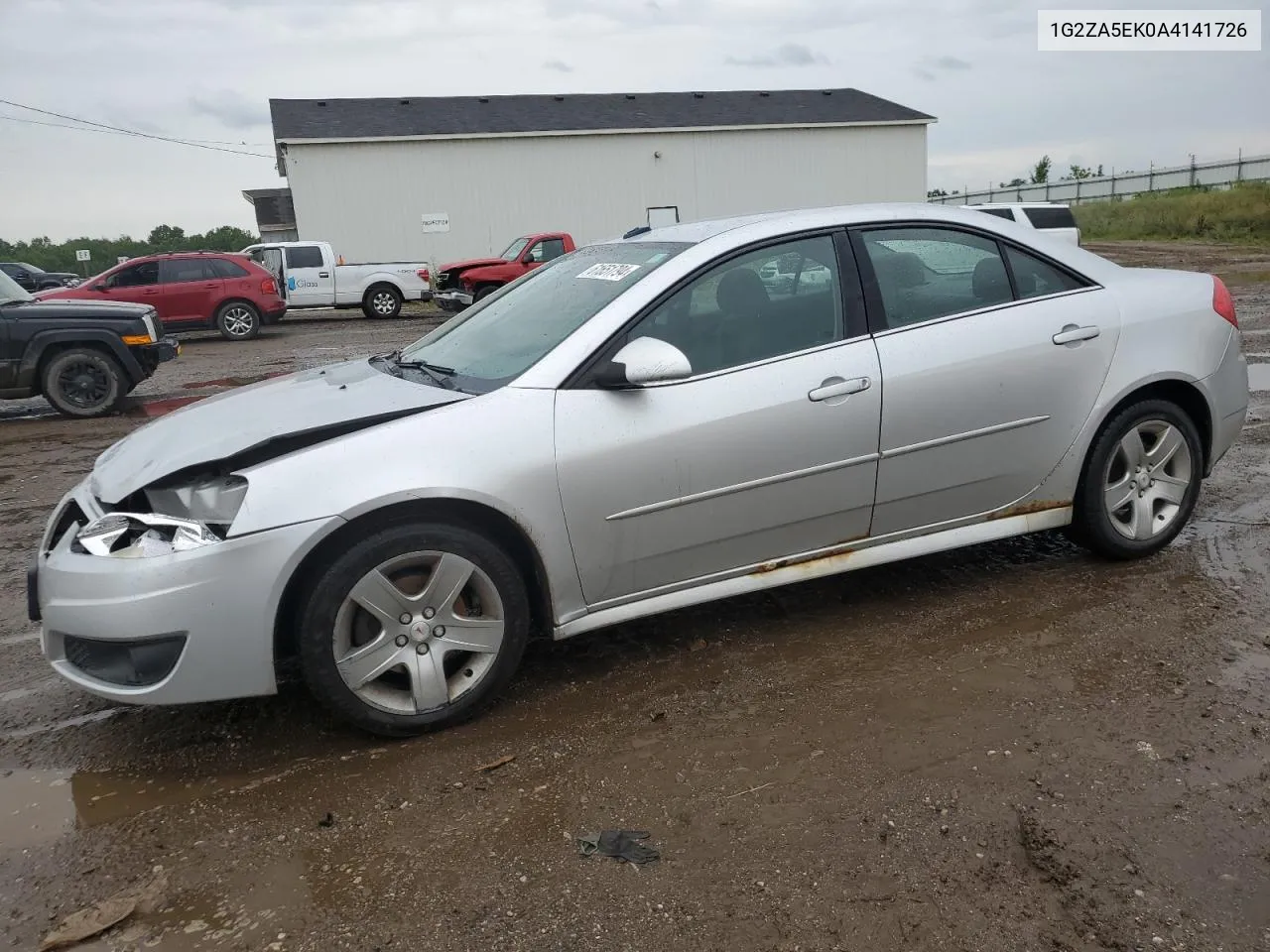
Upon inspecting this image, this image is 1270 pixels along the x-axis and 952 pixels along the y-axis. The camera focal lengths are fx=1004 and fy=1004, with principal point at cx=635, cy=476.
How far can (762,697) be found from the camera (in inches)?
137

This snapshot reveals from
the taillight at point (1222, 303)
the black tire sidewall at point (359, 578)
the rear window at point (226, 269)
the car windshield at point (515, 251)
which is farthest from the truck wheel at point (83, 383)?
the car windshield at point (515, 251)

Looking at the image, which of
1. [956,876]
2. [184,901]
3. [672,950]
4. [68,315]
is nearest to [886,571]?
[956,876]

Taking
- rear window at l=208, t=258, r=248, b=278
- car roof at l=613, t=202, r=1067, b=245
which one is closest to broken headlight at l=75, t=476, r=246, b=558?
car roof at l=613, t=202, r=1067, b=245

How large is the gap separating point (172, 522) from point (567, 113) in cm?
3242

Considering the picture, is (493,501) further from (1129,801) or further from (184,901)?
(1129,801)

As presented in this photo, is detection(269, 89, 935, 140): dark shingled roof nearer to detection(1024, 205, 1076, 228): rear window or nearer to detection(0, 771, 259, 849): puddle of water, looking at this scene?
detection(1024, 205, 1076, 228): rear window

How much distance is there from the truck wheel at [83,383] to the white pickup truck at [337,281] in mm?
12005

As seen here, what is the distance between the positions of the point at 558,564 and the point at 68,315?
8.66 m

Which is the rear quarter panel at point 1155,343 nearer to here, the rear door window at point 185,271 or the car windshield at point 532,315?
the car windshield at point 532,315

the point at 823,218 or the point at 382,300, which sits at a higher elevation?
the point at 823,218

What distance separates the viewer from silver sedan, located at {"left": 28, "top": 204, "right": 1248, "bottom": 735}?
120 inches

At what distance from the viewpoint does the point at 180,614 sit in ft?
9.64

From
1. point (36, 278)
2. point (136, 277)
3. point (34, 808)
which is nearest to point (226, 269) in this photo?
point (136, 277)

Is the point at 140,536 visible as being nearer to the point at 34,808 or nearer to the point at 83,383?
the point at 34,808
